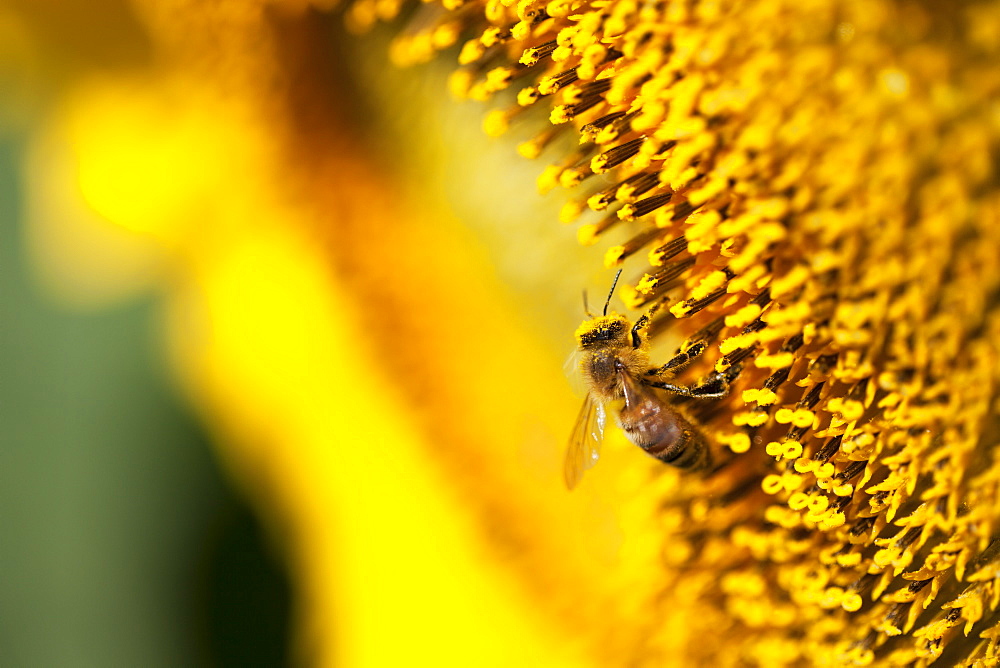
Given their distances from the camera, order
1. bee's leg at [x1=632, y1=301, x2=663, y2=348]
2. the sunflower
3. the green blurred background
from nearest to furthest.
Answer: the sunflower, bee's leg at [x1=632, y1=301, x2=663, y2=348], the green blurred background

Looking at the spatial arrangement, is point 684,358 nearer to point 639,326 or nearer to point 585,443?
point 639,326

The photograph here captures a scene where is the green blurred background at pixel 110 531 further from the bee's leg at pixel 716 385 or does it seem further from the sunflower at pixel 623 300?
the bee's leg at pixel 716 385

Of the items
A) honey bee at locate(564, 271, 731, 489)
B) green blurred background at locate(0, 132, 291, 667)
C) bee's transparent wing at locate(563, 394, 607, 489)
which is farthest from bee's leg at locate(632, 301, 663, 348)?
green blurred background at locate(0, 132, 291, 667)

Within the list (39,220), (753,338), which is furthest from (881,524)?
(39,220)

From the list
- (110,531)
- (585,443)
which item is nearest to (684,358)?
(585,443)

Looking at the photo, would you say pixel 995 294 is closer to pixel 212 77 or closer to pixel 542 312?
pixel 542 312

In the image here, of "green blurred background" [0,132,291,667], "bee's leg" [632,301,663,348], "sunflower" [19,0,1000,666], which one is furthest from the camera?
"green blurred background" [0,132,291,667]

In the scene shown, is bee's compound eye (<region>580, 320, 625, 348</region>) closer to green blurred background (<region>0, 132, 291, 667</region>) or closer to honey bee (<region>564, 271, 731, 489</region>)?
honey bee (<region>564, 271, 731, 489</region>)
